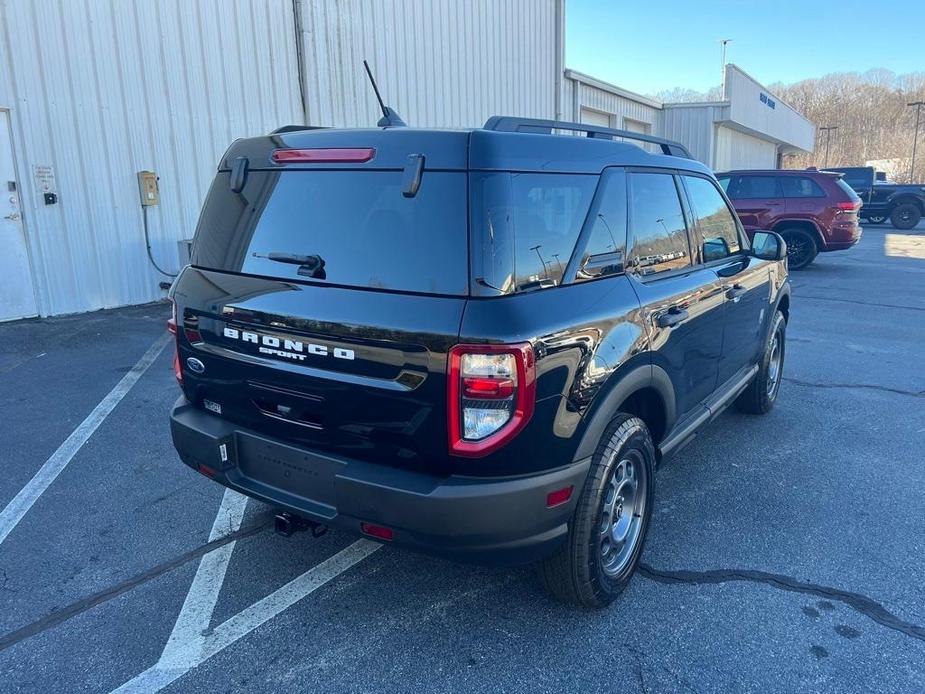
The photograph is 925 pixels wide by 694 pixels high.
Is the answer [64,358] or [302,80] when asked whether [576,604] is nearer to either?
[64,358]

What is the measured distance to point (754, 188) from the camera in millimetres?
13719

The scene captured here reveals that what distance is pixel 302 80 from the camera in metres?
10.7

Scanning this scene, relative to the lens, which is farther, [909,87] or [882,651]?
[909,87]

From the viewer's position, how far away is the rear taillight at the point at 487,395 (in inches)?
85.5

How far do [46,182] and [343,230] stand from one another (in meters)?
7.45

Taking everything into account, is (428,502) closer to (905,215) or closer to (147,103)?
(147,103)

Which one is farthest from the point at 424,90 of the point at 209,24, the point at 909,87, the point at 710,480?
the point at 909,87

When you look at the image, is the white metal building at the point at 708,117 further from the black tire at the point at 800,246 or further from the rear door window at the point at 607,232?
the rear door window at the point at 607,232

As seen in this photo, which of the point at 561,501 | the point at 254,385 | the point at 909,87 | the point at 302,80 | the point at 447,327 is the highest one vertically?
the point at 909,87

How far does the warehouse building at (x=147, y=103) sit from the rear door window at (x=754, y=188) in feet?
20.5

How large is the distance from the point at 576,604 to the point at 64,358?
5998 millimetres

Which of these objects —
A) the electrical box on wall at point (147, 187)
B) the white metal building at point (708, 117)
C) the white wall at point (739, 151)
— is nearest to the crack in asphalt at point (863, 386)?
the electrical box on wall at point (147, 187)

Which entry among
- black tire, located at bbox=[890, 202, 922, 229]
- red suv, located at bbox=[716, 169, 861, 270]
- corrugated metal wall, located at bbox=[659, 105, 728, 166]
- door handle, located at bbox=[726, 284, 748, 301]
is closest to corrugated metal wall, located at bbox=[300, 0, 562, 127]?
red suv, located at bbox=[716, 169, 861, 270]

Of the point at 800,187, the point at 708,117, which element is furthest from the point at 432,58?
the point at 708,117
